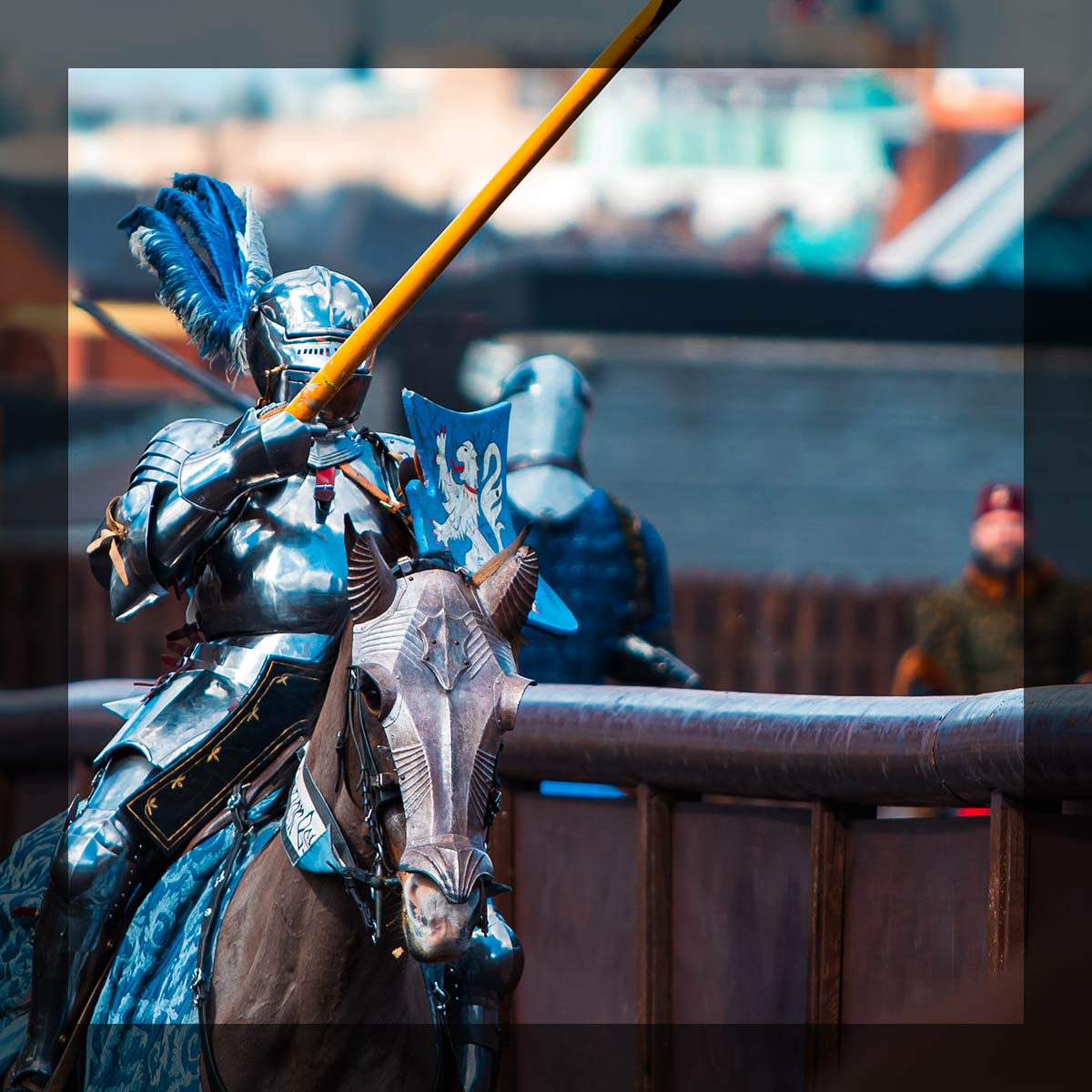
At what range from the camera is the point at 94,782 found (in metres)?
4.00

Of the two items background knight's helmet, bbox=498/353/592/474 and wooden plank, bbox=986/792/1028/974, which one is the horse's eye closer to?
wooden plank, bbox=986/792/1028/974

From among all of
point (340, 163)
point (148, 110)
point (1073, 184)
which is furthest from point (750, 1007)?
point (148, 110)

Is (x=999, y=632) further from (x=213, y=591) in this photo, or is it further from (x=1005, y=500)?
(x=213, y=591)

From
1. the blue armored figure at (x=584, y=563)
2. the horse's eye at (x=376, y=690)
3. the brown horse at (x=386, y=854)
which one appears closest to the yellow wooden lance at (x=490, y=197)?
the brown horse at (x=386, y=854)

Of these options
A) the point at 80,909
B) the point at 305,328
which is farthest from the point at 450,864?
the point at 305,328

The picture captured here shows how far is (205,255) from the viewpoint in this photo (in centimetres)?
447

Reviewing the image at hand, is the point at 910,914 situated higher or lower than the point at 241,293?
lower

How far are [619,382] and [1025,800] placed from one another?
58.9 feet

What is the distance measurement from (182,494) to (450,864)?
3.62ft

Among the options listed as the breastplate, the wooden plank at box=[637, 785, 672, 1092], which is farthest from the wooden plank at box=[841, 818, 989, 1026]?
the breastplate

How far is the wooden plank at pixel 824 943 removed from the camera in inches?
162

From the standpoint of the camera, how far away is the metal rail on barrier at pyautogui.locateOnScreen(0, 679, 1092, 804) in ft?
11.8

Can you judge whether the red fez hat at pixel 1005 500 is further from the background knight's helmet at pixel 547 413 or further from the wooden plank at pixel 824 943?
the wooden plank at pixel 824 943

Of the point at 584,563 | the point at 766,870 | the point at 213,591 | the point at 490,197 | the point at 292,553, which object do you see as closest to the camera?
the point at 490,197
